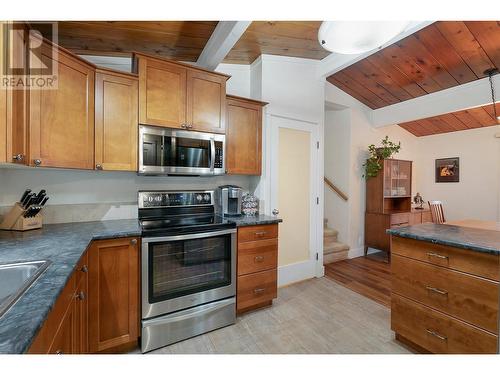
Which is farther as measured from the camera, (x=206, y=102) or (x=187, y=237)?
(x=206, y=102)

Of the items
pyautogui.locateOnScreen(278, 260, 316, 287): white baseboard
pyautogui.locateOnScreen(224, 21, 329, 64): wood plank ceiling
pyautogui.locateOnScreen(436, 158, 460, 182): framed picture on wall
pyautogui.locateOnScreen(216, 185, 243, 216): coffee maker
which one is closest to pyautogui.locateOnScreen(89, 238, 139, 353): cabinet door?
pyautogui.locateOnScreen(216, 185, 243, 216): coffee maker

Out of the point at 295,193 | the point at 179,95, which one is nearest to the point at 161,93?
the point at 179,95

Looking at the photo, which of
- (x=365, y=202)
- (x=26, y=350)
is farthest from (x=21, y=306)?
(x=365, y=202)

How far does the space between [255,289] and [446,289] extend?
57.9 inches

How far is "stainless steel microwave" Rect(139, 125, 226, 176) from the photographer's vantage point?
206 centimetres

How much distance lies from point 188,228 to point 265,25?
6.62 ft

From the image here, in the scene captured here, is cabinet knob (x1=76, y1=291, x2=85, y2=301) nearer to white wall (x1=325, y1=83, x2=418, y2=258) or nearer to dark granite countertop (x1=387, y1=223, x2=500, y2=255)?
dark granite countertop (x1=387, y1=223, x2=500, y2=255)

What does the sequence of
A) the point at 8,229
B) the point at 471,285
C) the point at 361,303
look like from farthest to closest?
the point at 361,303 < the point at 8,229 < the point at 471,285

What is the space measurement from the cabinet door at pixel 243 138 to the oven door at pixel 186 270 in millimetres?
789

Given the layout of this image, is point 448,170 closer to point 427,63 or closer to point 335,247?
point 427,63

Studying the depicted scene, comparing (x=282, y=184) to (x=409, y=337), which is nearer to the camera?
(x=409, y=337)

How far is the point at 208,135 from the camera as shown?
7.61 ft

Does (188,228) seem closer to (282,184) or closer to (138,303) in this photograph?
(138,303)

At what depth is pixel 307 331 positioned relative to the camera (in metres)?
2.07
